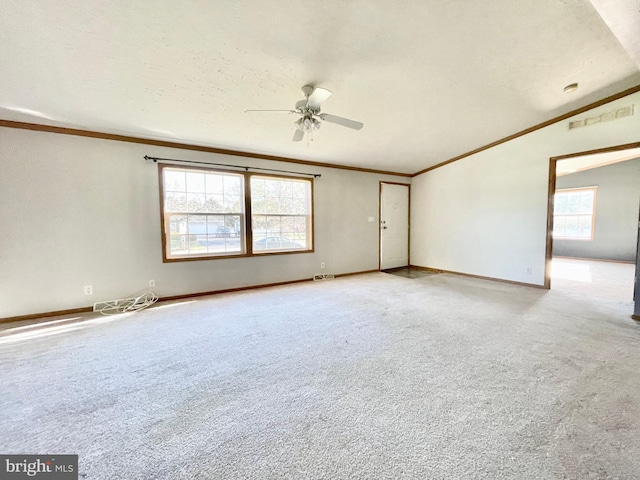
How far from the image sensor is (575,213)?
725cm

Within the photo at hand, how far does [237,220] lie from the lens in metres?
4.23

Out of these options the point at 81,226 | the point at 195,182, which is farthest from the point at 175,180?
the point at 81,226

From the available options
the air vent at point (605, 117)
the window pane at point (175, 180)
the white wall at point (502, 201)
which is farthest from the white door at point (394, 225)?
the window pane at point (175, 180)

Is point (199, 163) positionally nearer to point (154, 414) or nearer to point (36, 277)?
point (36, 277)

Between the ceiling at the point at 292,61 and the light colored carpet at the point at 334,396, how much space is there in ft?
8.12

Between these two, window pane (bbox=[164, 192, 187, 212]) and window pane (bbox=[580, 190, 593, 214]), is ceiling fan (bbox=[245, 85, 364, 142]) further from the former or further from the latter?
window pane (bbox=[580, 190, 593, 214])

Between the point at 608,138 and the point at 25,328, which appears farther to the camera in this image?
the point at 608,138

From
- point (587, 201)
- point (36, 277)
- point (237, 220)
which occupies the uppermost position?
point (587, 201)

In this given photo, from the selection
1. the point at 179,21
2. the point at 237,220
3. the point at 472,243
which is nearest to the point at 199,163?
the point at 237,220

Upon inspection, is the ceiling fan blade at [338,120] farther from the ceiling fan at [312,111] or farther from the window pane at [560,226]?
the window pane at [560,226]

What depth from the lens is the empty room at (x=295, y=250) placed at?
1.32m

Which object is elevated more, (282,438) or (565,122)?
(565,122)

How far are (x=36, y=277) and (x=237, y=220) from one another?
2.55 m

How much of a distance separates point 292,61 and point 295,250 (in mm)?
3176
